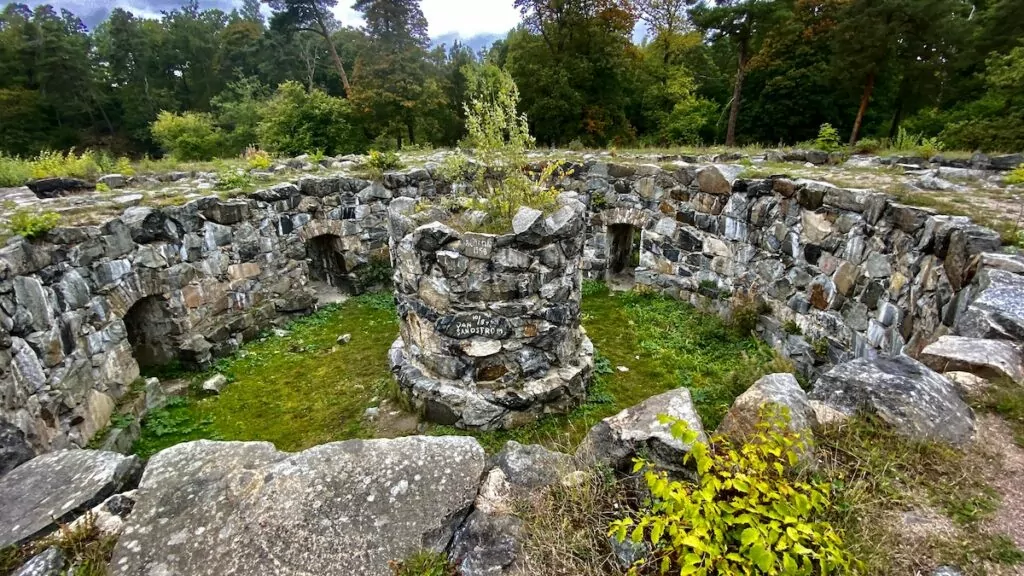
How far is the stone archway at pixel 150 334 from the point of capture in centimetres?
672

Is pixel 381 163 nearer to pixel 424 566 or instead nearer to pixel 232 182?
pixel 232 182

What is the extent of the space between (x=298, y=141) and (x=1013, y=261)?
19498 mm

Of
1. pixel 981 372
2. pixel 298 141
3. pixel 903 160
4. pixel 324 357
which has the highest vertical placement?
pixel 298 141

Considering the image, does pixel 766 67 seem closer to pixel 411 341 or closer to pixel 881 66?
pixel 881 66

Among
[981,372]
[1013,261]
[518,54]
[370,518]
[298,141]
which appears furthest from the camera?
[518,54]

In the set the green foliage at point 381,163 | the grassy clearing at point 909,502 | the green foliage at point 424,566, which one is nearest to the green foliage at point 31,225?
the green foliage at point 381,163

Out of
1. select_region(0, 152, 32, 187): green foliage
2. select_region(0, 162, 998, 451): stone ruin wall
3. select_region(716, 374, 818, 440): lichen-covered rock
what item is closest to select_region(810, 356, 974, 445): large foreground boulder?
select_region(716, 374, 818, 440): lichen-covered rock

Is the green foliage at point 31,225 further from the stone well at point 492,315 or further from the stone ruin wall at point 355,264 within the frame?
the stone well at point 492,315

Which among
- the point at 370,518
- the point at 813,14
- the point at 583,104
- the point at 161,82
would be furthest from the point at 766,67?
the point at 161,82

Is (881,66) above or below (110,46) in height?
below

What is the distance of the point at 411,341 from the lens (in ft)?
19.9

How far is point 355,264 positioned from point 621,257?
18.6 ft

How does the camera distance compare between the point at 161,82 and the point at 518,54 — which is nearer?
the point at 518,54

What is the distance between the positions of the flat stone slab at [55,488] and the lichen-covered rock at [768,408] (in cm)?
296
